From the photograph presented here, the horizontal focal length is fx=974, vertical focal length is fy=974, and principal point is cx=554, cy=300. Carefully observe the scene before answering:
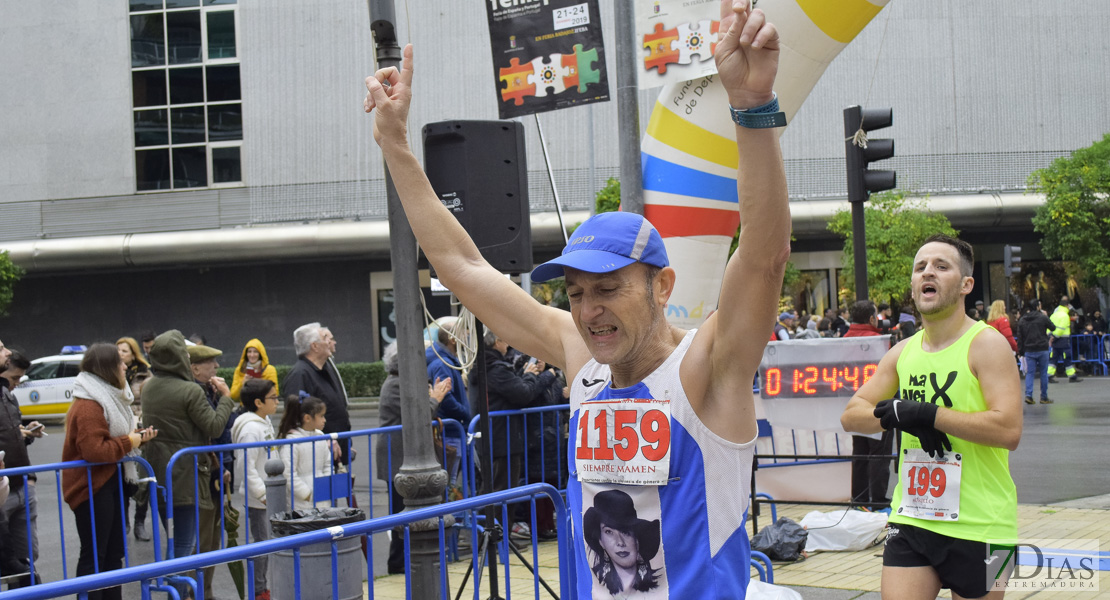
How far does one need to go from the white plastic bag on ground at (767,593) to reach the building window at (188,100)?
2779cm

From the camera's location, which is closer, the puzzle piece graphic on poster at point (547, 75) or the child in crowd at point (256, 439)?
the puzzle piece graphic on poster at point (547, 75)

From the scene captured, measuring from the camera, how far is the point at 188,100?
98.8 ft

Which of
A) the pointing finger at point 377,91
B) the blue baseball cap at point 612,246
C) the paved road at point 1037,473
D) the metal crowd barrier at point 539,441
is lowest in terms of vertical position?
the paved road at point 1037,473

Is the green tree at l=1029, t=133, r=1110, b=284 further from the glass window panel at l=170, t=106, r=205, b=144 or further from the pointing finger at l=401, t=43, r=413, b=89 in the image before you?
the pointing finger at l=401, t=43, r=413, b=89

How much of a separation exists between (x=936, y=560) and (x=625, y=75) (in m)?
Answer: 3.55

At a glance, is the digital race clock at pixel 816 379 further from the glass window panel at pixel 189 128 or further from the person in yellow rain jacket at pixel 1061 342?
the glass window panel at pixel 189 128

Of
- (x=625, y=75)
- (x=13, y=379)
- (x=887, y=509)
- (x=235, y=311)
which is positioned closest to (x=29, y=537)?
(x=13, y=379)

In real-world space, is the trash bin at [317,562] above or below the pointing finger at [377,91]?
below

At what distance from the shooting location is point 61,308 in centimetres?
3098

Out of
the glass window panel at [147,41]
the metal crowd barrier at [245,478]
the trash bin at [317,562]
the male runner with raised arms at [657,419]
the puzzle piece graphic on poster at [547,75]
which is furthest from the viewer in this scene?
the glass window panel at [147,41]

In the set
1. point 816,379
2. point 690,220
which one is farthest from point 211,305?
point 690,220

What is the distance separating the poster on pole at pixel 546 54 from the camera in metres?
6.12

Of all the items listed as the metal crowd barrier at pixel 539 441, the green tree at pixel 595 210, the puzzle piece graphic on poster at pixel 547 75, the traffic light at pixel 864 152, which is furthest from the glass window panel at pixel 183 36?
the puzzle piece graphic on poster at pixel 547 75

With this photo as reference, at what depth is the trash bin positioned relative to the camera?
13.6ft
